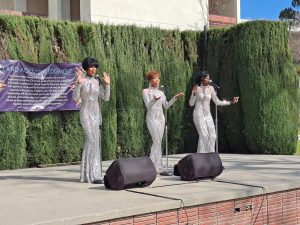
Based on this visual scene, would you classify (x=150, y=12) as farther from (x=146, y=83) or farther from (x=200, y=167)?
(x=200, y=167)

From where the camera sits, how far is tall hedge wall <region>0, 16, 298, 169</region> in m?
11.2

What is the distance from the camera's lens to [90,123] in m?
7.98

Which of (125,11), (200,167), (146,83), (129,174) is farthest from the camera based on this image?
(125,11)

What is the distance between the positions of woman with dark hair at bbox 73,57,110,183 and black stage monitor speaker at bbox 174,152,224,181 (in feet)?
4.48

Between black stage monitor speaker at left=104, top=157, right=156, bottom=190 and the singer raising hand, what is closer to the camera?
black stage monitor speaker at left=104, top=157, right=156, bottom=190

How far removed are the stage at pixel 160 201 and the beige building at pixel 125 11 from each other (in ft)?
42.9

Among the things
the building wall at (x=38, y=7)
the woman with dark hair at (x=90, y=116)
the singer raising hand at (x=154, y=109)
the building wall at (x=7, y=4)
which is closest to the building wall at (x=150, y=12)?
the building wall at (x=38, y=7)

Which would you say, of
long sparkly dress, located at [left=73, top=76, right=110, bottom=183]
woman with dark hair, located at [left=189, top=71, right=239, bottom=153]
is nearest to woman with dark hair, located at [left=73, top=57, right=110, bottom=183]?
long sparkly dress, located at [left=73, top=76, right=110, bottom=183]

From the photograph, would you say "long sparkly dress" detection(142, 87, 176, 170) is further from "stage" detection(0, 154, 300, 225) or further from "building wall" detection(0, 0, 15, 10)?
"building wall" detection(0, 0, 15, 10)

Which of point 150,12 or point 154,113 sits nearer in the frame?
point 154,113

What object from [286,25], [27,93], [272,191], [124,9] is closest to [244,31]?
[286,25]

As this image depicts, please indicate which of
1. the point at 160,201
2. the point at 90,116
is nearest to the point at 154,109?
the point at 90,116

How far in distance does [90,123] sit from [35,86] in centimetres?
353

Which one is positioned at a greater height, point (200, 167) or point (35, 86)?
point (35, 86)
